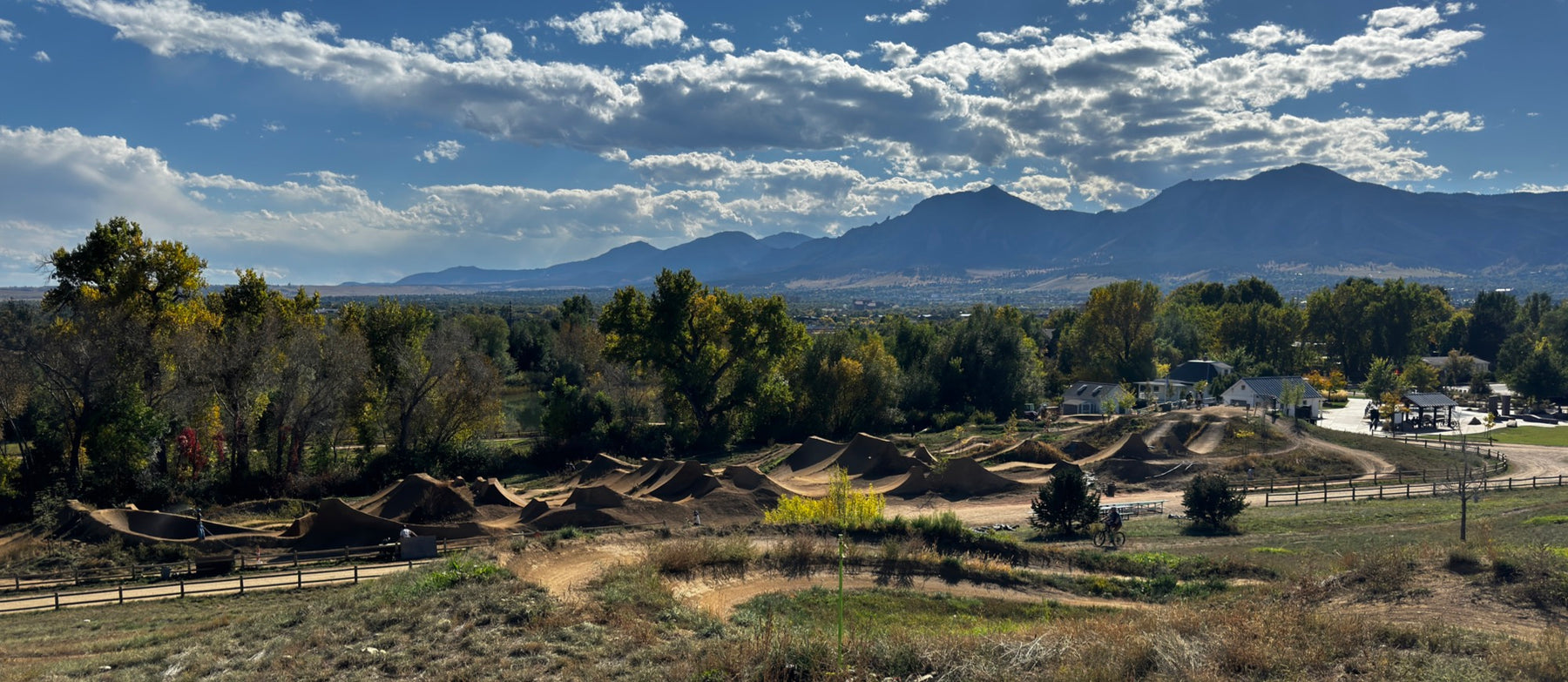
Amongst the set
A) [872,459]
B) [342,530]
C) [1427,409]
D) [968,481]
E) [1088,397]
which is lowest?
[1427,409]

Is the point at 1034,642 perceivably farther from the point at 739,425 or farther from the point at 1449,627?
the point at 739,425

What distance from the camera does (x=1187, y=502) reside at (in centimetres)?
3284

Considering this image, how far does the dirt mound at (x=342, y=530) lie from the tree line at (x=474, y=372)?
12450 millimetres

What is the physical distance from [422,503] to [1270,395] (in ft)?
213

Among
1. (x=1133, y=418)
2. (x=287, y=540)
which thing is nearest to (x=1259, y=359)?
(x=1133, y=418)

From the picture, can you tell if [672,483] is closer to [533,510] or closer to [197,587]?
[533,510]

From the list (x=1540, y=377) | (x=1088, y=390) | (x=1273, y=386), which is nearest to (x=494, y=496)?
(x=1088, y=390)

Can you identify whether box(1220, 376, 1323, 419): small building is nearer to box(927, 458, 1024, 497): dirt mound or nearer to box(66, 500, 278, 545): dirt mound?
Answer: box(927, 458, 1024, 497): dirt mound

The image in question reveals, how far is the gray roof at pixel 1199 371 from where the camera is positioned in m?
81.3

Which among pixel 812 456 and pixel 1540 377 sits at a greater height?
pixel 1540 377

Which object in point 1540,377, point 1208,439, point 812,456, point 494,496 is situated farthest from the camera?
point 1540,377

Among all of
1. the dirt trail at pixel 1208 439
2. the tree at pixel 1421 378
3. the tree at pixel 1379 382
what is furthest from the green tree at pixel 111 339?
the tree at pixel 1421 378

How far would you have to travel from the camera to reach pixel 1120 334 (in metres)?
82.4

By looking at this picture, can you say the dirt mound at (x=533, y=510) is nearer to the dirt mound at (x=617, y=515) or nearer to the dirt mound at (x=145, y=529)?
the dirt mound at (x=617, y=515)
